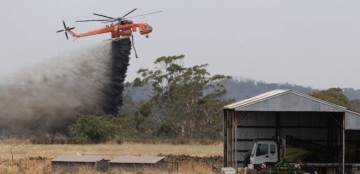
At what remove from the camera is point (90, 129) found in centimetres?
→ 7050

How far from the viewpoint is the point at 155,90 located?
98688 mm

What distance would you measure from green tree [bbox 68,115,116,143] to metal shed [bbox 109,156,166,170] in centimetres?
3720

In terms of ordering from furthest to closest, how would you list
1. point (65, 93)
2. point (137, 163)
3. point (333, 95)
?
point (333, 95) → point (65, 93) → point (137, 163)

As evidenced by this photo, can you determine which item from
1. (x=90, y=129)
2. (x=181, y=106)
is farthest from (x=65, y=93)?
(x=181, y=106)

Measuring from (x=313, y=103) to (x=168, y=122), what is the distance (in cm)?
6050

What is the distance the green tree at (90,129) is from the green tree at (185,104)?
1893 cm

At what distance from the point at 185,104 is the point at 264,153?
6014cm

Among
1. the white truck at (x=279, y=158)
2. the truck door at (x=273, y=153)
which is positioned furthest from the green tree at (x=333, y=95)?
the truck door at (x=273, y=153)

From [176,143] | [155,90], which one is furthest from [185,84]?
[176,143]

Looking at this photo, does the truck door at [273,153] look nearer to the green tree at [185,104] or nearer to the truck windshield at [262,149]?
the truck windshield at [262,149]

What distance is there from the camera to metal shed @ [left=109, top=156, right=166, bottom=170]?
1222 inches

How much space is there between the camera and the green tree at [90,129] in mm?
69688

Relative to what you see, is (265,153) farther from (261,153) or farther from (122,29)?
(122,29)

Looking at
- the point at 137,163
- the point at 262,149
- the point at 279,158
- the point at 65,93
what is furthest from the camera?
the point at 65,93
